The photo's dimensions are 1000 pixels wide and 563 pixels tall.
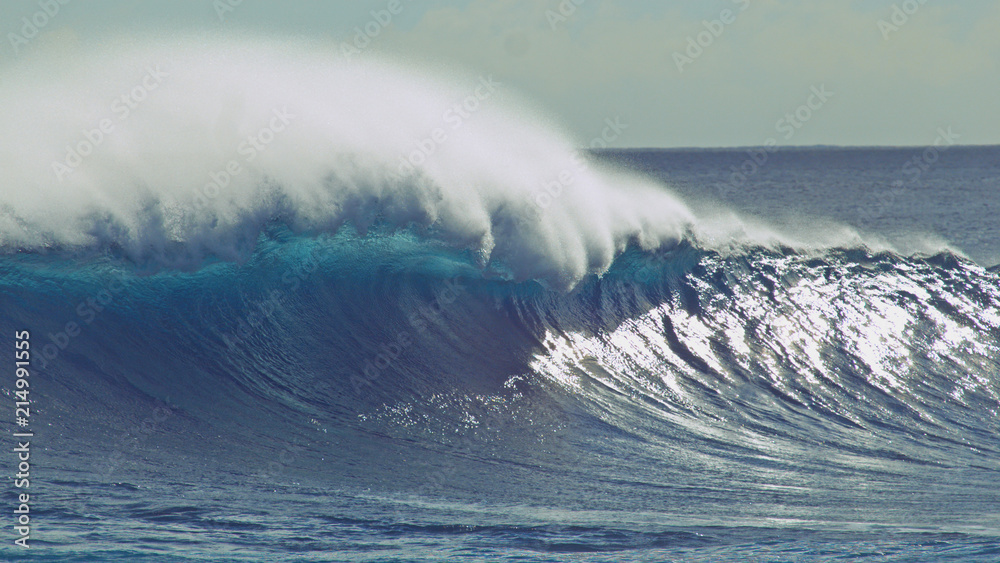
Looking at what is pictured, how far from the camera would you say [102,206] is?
965cm

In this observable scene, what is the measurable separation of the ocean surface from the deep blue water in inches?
1.4

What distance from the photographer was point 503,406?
804cm

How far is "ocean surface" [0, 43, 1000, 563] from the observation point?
5.35m

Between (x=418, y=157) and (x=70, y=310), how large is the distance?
13.8 feet

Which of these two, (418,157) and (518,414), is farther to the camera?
(418,157)

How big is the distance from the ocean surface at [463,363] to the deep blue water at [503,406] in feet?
0.11

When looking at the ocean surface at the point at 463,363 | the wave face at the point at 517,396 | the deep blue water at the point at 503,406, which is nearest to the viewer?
the deep blue water at the point at 503,406

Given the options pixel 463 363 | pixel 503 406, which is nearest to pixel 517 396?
pixel 503 406

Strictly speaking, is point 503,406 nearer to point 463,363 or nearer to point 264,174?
point 463,363

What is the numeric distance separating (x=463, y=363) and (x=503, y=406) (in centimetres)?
113

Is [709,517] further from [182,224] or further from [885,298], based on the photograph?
[885,298]

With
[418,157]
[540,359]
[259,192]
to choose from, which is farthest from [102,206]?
[540,359]

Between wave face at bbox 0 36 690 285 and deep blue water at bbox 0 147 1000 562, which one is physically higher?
wave face at bbox 0 36 690 285

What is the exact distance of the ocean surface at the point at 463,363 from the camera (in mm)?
5352
